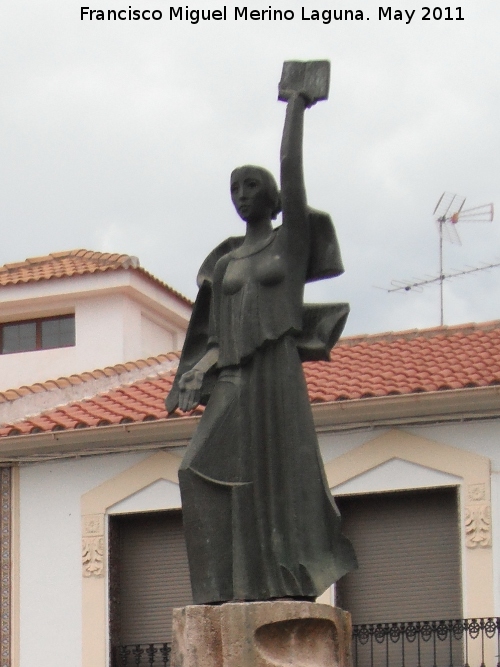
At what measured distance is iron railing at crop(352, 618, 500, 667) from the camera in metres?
14.0

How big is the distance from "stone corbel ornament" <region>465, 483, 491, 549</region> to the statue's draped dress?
285 inches

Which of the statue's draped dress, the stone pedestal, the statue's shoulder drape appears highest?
the statue's shoulder drape

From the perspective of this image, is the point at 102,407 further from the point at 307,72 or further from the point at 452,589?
the point at 307,72

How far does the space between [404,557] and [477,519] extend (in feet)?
2.69

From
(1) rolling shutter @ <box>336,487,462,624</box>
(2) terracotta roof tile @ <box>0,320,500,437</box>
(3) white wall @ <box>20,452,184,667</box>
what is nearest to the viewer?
(1) rolling shutter @ <box>336,487,462,624</box>

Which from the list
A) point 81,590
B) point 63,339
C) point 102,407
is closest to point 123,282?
point 63,339

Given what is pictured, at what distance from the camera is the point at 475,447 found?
14.5 metres

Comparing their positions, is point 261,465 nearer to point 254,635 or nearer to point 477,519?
point 254,635

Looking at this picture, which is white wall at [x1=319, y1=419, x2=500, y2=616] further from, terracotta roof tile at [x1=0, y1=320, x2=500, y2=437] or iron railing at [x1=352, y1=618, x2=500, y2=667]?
terracotta roof tile at [x1=0, y1=320, x2=500, y2=437]

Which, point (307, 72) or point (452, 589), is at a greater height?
point (307, 72)

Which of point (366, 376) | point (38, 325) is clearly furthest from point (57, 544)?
point (38, 325)

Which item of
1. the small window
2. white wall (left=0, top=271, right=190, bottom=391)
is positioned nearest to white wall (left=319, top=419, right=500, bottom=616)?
white wall (left=0, top=271, right=190, bottom=391)

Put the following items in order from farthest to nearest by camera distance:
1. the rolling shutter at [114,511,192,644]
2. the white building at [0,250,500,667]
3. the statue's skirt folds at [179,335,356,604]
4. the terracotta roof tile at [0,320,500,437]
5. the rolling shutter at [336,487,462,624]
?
the rolling shutter at [114,511,192,644], the terracotta roof tile at [0,320,500,437], the rolling shutter at [336,487,462,624], the white building at [0,250,500,667], the statue's skirt folds at [179,335,356,604]

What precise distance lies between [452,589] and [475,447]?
1298 mm
